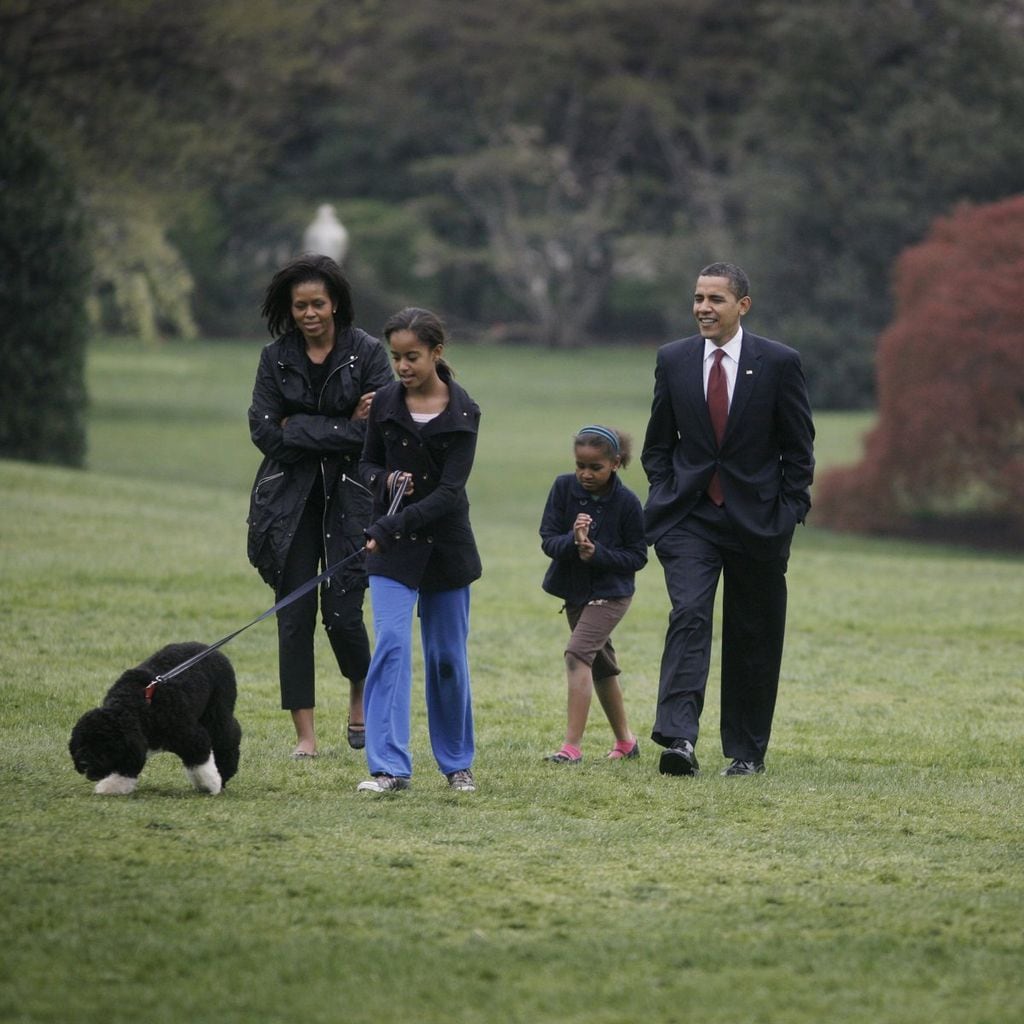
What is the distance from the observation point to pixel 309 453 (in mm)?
7695

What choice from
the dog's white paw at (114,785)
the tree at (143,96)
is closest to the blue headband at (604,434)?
the dog's white paw at (114,785)

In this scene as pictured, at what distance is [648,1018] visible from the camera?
4309 mm

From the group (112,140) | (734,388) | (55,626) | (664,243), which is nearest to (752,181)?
(664,243)

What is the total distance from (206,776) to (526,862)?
57.1 inches

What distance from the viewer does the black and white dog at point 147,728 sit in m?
6.41

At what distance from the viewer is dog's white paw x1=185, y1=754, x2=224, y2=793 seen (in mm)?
6613

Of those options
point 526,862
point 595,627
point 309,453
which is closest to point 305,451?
point 309,453

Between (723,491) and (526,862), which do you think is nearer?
(526,862)

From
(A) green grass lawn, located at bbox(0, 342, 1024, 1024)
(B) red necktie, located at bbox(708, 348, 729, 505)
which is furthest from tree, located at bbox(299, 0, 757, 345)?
(B) red necktie, located at bbox(708, 348, 729, 505)

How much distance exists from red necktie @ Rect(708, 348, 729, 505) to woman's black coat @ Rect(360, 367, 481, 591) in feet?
3.68

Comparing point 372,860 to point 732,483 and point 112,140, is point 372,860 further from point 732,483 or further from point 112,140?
point 112,140

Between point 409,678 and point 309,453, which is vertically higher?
point 309,453

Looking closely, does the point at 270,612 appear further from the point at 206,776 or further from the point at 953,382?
the point at 953,382

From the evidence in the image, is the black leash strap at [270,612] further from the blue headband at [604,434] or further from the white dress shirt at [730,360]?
the white dress shirt at [730,360]
